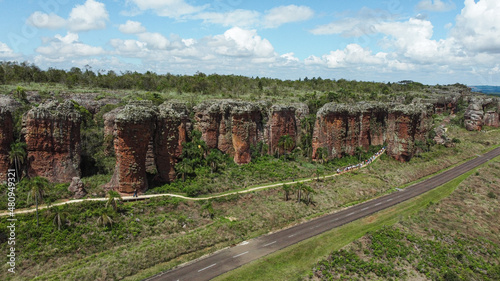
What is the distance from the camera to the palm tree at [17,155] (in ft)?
136

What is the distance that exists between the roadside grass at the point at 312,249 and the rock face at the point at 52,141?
29969 mm

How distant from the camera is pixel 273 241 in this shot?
3941cm

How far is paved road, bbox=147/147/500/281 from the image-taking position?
107 ft

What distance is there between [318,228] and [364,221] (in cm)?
794

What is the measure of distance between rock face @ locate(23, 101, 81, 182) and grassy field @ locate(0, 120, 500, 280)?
10.8 meters

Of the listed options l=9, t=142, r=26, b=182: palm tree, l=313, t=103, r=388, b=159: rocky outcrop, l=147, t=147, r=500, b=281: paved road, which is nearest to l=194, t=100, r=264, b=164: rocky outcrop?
l=313, t=103, r=388, b=159: rocky outcrop

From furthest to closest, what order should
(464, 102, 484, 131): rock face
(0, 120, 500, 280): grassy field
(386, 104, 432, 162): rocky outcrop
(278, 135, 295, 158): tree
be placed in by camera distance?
1. (464, 102, 484, 131): rock face
2. (386, 104, 432, 162): rocky outcrop
3. (278, 135, 295, 158): tree
4. (0, 120, 500, 280): grassy field

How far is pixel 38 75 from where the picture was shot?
9162 cm

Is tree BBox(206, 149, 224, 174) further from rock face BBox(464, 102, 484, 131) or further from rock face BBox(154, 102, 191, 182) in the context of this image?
rock face BBox(464, 102, 484, 131)

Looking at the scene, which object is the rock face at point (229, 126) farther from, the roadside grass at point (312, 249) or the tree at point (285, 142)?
the roadside grass at point (312, 249)

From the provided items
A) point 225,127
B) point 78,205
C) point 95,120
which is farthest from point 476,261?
point 95,120

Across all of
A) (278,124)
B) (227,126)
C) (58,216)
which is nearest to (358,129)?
(278,124)

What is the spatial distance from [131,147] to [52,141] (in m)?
12.4

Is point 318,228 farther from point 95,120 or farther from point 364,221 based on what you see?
point 95,120
